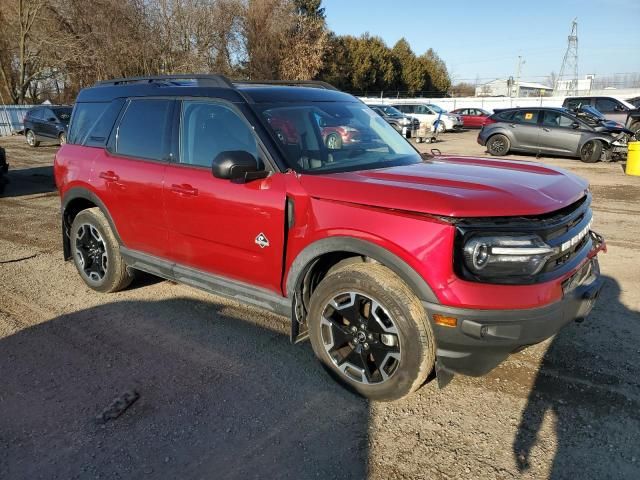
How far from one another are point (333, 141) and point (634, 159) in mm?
11697

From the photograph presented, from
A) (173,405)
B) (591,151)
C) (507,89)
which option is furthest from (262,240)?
(507,89)

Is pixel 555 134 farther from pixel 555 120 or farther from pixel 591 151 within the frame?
pixel 591 151

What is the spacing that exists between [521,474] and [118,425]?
2224 millimetres

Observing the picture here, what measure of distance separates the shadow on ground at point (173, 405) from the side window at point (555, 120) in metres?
14.4

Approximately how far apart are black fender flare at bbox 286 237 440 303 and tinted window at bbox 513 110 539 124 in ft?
48.7

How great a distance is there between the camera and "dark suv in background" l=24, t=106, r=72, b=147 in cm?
1918

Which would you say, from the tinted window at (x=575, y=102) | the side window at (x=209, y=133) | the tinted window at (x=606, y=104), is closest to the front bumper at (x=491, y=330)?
the side window at (x=209, y=133)

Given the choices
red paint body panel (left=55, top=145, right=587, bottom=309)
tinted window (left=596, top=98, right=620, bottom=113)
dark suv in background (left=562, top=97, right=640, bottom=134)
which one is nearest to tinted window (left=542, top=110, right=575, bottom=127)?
dark suv in background (left=562, top=97, right=640, bottom=134)

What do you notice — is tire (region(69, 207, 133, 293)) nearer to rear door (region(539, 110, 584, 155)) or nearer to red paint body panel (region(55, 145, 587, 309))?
red paint body panel (region(55, 145, 587, 309))

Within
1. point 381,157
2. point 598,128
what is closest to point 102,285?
point 381,157

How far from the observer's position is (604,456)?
8.52 feet

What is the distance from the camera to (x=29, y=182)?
12.1m

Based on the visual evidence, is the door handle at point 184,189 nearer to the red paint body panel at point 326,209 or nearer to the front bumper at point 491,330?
the red paint body panel at point 326,209

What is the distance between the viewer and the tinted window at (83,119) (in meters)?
4.84
